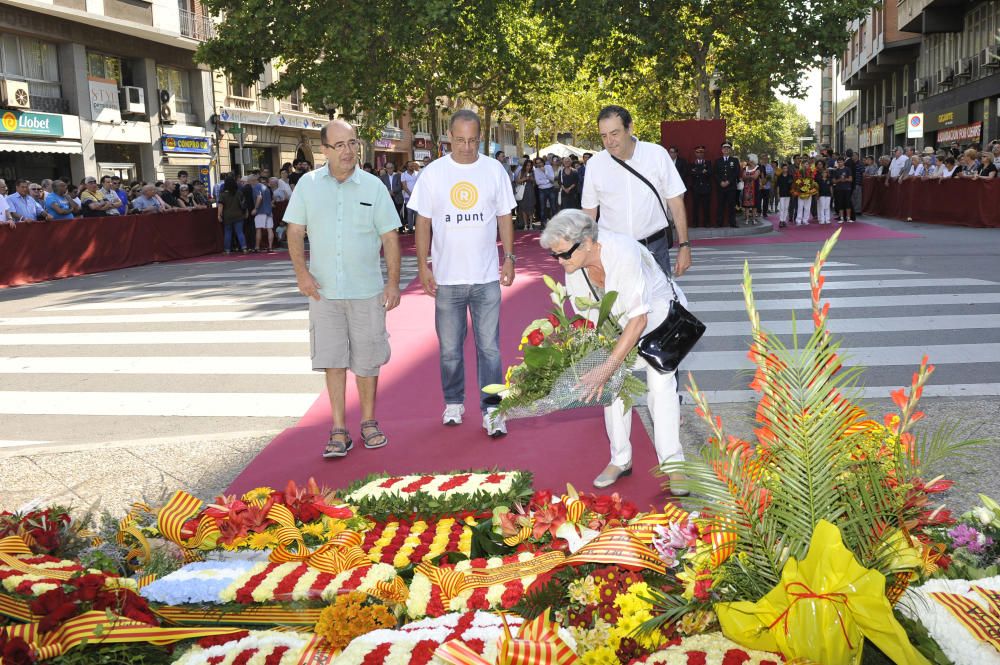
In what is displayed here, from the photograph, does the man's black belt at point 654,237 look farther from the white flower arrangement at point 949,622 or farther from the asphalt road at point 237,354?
the white flower arrangement at point 949,622

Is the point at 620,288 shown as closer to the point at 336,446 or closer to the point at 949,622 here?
the point at 336,446

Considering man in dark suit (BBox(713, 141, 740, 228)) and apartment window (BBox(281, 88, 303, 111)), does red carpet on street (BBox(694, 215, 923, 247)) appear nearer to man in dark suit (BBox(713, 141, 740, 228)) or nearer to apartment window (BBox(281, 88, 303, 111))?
man in dark suit (BBox(713, 141, 740, 228))

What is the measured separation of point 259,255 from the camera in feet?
68.7

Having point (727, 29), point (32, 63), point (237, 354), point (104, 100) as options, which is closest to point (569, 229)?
point (237, 354)

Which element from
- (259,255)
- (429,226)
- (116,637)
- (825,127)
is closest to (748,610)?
(116,637)

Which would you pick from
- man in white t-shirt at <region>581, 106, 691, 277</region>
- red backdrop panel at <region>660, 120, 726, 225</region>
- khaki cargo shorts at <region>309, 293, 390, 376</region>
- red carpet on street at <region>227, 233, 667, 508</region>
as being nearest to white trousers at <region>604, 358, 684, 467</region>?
red carpet on street at <region>227, 233, 667, 508</region>

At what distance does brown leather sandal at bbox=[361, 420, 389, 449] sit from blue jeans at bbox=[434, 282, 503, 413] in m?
0.60

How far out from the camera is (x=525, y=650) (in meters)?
2.25

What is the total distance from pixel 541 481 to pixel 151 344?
628 cm

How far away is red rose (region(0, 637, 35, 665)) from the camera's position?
2574mm

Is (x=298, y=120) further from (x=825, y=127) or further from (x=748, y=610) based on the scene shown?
(x=825, y=127)

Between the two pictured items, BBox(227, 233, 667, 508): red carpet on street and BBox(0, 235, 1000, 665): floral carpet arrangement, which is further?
BBox(227, 233, 667, 508): red carpet on street

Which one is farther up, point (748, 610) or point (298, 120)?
point (298, 120)

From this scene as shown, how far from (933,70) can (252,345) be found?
4326 centimetres
